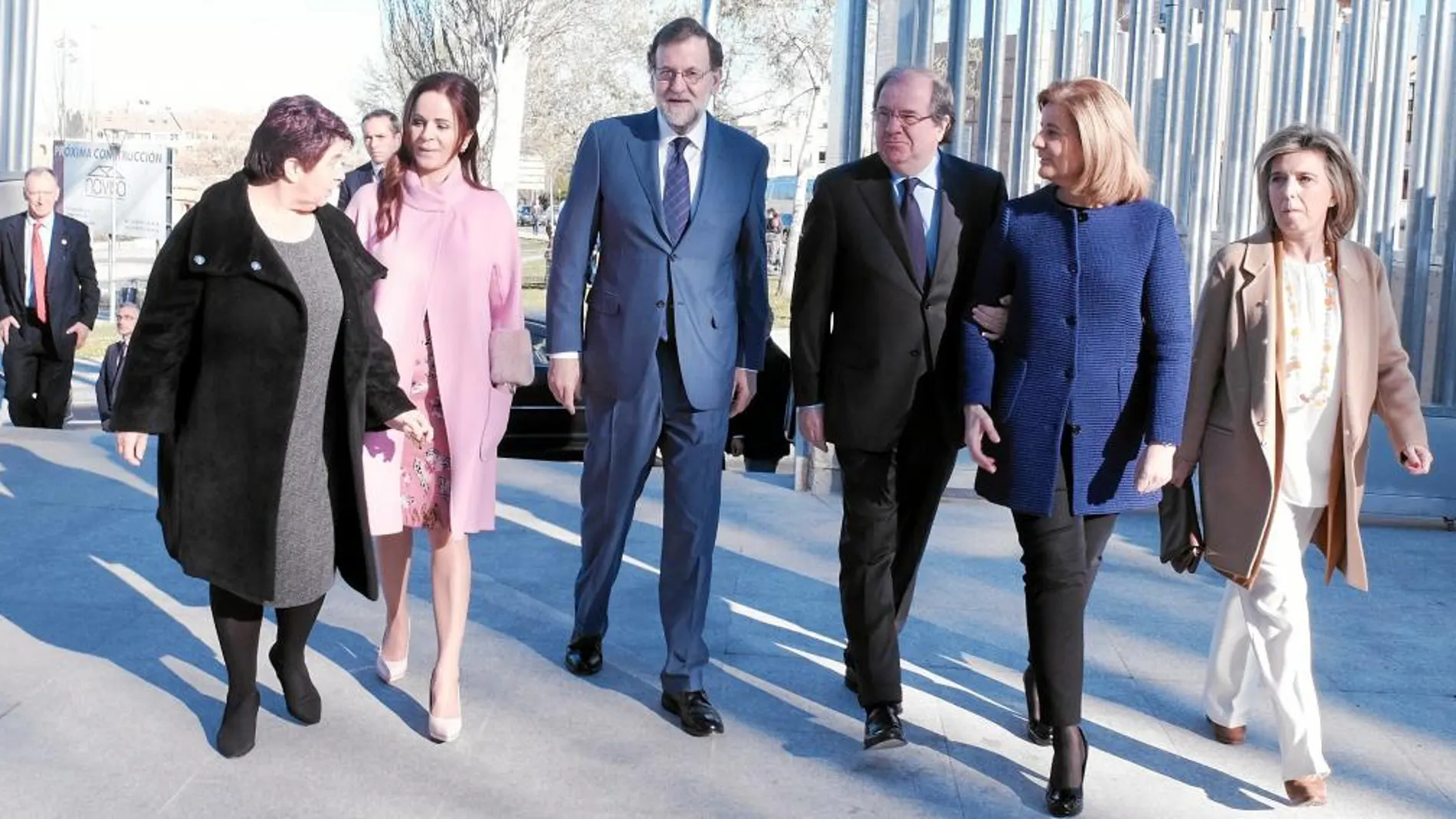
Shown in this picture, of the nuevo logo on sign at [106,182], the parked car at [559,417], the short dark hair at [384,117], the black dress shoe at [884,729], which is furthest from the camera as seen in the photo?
the nuevo logo on sign at [106,182]

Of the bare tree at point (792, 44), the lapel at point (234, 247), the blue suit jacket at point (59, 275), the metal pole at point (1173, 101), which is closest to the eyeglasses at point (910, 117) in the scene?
the lapel at point (234, 247)

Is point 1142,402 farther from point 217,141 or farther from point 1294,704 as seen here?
point 217,141

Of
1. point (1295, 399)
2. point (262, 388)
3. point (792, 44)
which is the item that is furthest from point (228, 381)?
point (792, 44)

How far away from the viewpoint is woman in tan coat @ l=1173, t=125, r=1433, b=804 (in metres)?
3.91

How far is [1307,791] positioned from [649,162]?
2.28 meters

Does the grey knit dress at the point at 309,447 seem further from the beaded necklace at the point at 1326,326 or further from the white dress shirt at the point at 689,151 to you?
the beaded necklace at the point at 1326,326

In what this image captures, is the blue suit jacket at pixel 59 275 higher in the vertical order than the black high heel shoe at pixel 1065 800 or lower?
higher

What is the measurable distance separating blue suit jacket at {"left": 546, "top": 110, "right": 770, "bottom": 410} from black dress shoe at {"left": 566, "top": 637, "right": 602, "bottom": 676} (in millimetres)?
784

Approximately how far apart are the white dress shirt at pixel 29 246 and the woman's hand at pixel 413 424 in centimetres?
571

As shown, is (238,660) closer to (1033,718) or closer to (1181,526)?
(1033,718)

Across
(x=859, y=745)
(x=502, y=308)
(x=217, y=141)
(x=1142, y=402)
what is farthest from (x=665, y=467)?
(x=217, y=141)

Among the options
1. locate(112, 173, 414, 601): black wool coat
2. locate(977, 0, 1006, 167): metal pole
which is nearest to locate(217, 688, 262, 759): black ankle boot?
locate(112, 173, 414, 601): black wool coat

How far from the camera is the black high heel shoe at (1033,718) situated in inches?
167

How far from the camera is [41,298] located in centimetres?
894
